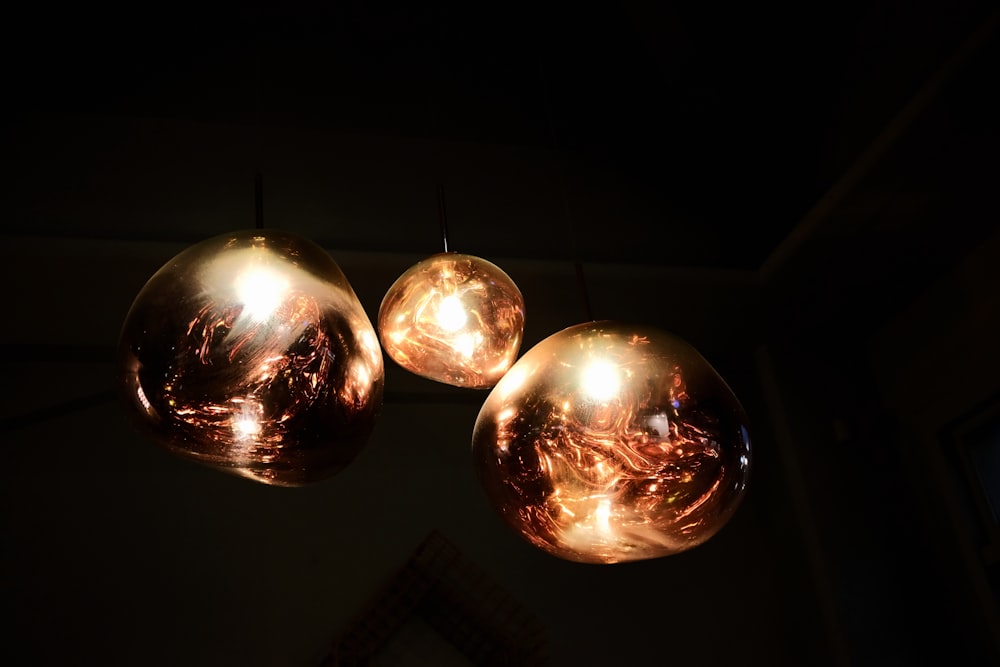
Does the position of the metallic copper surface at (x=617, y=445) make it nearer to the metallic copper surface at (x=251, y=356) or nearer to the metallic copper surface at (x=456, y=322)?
the metallic copper surface at (x=251, y=356)

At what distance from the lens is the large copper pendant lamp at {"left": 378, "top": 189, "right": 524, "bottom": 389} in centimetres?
183

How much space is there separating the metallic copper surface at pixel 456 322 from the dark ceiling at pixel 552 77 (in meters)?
1.67

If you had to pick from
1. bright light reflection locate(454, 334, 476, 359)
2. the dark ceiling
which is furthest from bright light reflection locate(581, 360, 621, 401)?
the dark ceiling

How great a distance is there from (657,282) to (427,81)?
1277 millimetres

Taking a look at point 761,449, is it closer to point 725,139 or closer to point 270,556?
point 725,139

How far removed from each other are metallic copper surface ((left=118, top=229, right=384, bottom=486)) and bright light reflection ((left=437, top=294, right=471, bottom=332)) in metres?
0.71

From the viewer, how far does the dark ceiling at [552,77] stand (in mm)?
3135

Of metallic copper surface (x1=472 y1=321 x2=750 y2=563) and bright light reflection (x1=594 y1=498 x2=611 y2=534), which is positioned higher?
metallic copper surface (x1=472 y1=321 x2=750 y2=563)

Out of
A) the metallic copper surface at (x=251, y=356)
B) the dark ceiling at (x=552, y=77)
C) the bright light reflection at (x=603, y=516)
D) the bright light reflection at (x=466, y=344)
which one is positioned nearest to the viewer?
the metallic copper surface at (x=251, y=356)

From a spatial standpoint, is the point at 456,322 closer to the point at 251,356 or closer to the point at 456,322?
the point at 456,322

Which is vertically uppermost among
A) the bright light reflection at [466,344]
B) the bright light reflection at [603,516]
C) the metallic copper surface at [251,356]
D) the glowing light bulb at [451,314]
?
the glowing light bulb at [451,314]

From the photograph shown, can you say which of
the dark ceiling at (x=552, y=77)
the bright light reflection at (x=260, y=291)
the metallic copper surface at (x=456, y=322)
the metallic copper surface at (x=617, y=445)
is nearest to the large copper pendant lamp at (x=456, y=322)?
the metallic copper surface at (x=456, y=322)

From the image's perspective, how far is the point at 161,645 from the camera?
10.6 feet

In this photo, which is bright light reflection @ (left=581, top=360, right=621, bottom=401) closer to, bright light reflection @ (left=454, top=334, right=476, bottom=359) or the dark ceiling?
bright light reflection @ (left=454, top=334, right=476, bottom=359)
